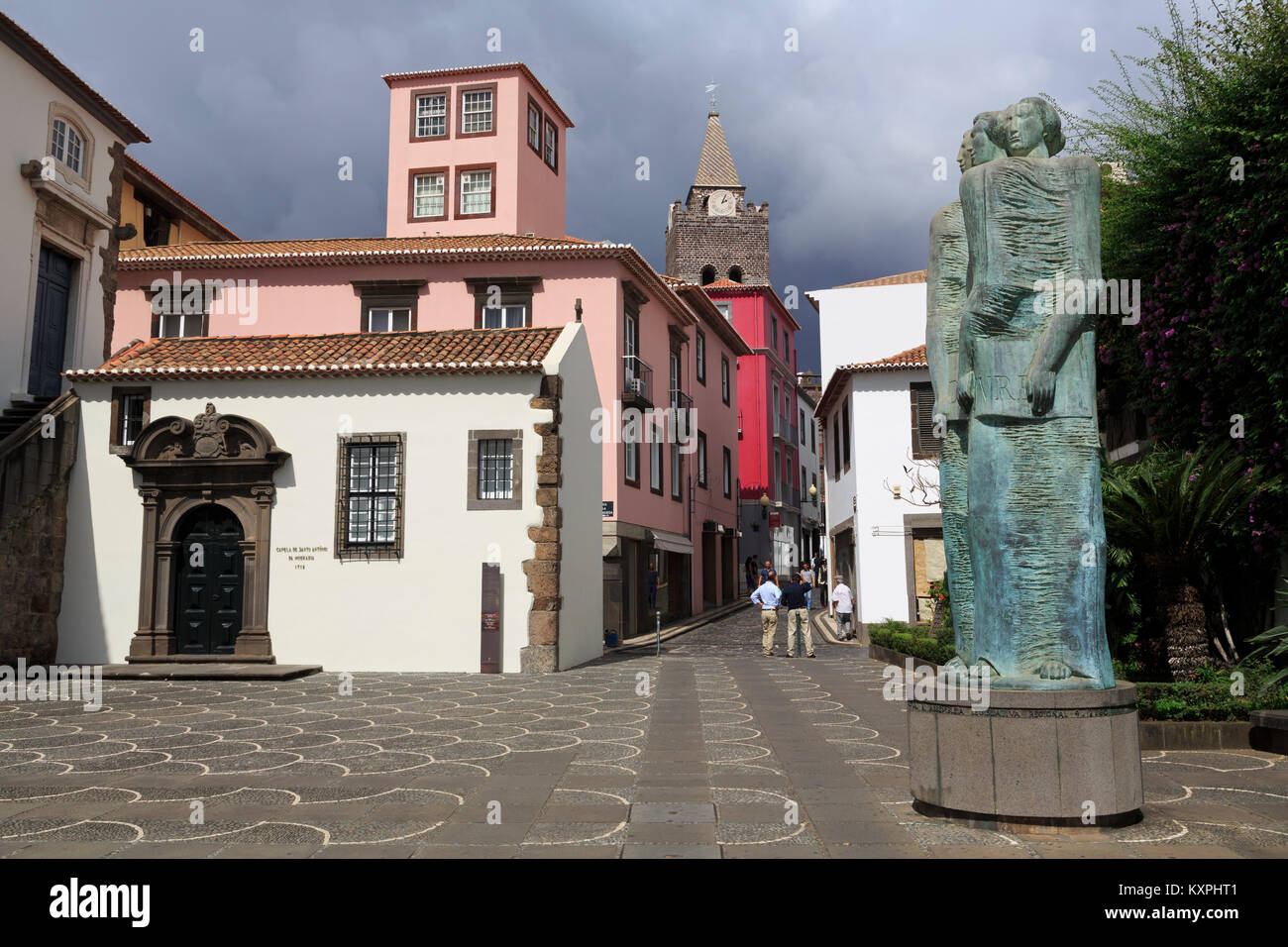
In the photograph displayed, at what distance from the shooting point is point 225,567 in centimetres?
1605

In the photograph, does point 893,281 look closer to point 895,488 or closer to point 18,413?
point 895,488

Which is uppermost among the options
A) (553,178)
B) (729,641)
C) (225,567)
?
(553,178)

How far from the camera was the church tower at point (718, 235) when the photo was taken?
5169 cm

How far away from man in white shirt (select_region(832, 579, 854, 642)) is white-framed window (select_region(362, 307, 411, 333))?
1281cm

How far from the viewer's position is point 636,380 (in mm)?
24812

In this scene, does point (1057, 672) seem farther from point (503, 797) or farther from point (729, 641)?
point (729, 641)

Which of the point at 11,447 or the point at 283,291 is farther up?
the point at 283,291

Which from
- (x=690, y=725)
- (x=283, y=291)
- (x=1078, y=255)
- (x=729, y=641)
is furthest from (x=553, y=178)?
(x=1078, y=255)

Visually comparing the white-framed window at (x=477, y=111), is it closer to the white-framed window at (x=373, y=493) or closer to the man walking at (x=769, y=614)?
the white-framed window at (x=373, y=493)

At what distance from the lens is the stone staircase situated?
53.1ft

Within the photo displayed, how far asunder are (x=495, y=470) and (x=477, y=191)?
1613 centimetres

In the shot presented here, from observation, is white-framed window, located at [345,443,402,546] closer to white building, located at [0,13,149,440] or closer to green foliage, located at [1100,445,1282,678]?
white building, located at [0,13,149,440]

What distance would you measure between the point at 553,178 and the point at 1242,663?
26.6 meters

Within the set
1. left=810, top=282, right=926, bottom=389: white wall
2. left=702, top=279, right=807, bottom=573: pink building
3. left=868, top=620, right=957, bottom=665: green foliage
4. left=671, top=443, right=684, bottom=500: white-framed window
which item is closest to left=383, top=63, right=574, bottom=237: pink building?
left=671, top=443, right=684, bottom=500: white-framed window
